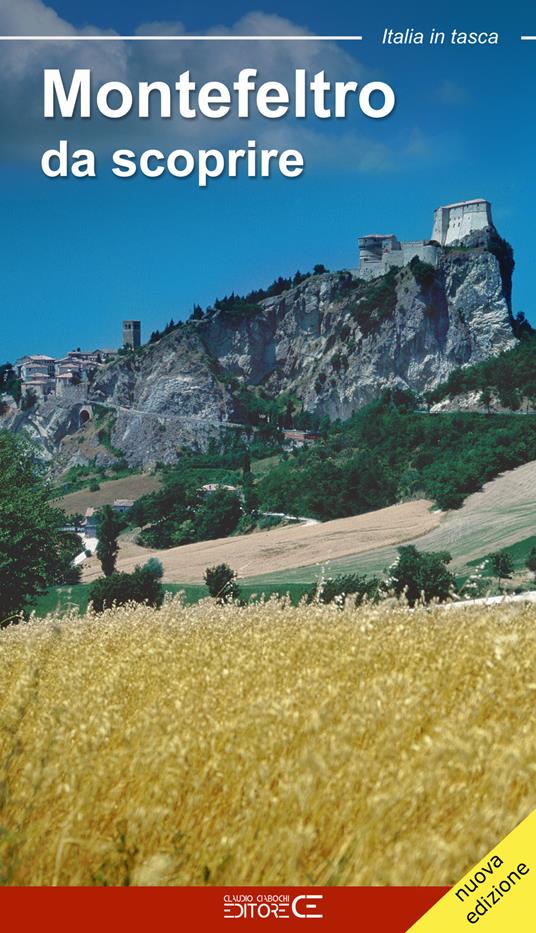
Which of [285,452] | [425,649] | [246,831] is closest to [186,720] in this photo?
[246,831]

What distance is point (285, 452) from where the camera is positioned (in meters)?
27.9

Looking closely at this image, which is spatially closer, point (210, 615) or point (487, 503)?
point (210, 615)

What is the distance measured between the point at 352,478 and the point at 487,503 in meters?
3.69

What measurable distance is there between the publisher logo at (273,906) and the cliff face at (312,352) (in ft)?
86.3

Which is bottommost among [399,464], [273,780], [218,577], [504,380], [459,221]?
[218,577]

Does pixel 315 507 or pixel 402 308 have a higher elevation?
pixel 402 308

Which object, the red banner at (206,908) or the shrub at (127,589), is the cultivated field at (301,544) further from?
the red banner at (206,908)

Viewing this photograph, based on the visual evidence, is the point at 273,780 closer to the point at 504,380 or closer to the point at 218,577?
the point at 218,577

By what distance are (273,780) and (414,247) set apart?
1946 inches

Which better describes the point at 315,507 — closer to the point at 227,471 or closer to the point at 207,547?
the point at 207,547

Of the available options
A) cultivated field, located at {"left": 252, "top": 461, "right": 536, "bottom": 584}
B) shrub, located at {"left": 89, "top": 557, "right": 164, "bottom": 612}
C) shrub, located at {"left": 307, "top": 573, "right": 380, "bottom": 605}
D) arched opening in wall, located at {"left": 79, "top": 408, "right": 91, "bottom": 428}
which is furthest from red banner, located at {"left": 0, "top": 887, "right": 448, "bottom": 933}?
arched opening in wall, located at {"left": 79, "top": 408, "right": 91, "bottom": 428}

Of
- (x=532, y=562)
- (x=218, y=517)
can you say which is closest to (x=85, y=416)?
(x=218, y=517)

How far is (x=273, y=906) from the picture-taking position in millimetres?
3627

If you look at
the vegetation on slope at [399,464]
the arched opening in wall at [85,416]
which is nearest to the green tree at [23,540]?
the vegetation on slope at [399,464]
